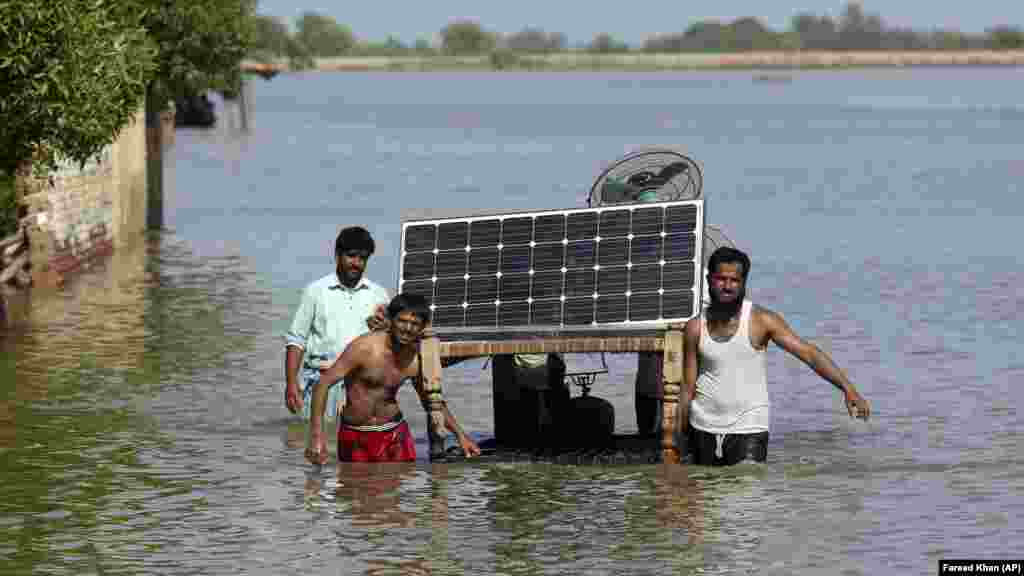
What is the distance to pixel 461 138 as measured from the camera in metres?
102

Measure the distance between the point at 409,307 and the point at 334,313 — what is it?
4.48 feet

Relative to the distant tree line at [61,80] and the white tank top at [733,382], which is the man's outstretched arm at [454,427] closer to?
the white tank top at [733,382]

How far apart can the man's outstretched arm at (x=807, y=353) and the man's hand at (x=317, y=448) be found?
2.93 meters

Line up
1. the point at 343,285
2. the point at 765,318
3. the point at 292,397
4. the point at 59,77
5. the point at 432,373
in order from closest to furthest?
1. the point at 765,318
2. the point at 432,373
3. the point at 343,285
4. the point at 292,397
5. the point at 59,77

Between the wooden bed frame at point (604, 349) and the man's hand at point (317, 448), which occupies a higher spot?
the wooden bed frame at point (604, 349)

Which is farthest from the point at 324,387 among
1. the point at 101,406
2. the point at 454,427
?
the point at 101,406

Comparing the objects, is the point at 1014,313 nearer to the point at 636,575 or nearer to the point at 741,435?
the point at 741,435

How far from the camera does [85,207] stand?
32750 mm

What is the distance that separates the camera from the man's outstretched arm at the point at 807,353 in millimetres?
14203

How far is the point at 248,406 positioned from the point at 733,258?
7.51 m

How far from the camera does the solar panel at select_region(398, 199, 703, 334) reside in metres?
15.8

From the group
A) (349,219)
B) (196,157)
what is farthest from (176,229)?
(196,157)

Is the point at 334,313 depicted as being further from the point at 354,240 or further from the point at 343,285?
the point at 354,240

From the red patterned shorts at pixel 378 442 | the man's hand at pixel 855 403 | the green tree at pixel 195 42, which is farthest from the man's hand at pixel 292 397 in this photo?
the green tree at pixel 195 42
